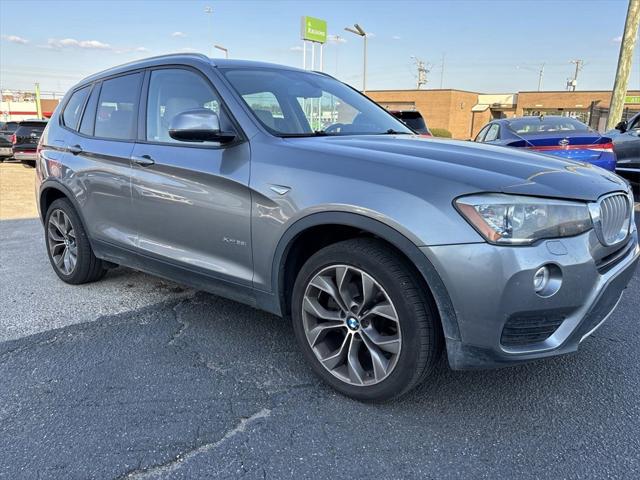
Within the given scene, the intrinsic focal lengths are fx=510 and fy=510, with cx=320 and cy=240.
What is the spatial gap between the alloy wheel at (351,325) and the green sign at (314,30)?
26451 mm

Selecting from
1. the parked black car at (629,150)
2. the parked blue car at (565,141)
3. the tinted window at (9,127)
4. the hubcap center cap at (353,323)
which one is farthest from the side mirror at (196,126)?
the tinted window at (9,127)

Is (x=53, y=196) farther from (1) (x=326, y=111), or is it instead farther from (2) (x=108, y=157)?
(1) (x=326, y=111)

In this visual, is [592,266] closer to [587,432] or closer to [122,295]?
[587,432]

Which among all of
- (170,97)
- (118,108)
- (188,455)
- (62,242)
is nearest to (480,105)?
(62,242)

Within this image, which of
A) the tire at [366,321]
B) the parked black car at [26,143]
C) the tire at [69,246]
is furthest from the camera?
the parked black car at [26,143]

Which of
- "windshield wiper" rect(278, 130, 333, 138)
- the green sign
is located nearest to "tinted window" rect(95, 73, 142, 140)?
"windshield wiper" rect(278, 130, 333, 138)

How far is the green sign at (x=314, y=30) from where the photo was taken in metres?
26.9

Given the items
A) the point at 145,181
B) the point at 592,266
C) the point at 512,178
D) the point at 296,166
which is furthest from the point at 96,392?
the point at 592,266

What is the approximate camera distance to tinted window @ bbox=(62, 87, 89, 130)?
439cm

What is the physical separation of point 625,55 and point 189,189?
1360 cm

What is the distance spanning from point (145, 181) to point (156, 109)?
55 cm

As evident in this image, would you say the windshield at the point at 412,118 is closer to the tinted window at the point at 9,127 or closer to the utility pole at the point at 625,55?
the utility pole at the point at 625,55

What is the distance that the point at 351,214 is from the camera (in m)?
2.38

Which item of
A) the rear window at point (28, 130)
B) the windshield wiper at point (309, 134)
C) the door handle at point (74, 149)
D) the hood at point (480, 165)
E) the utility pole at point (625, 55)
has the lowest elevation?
the rear window at point (28, 130)
